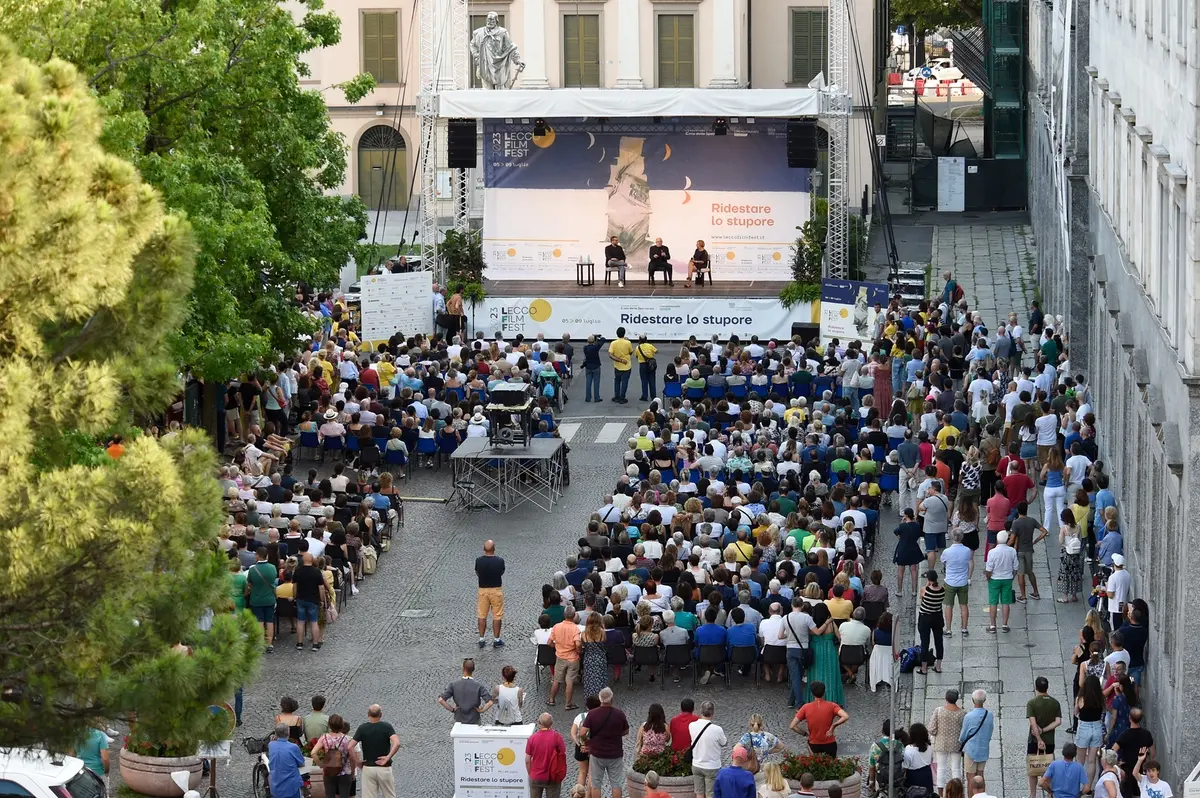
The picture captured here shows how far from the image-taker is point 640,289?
4397 centimetres

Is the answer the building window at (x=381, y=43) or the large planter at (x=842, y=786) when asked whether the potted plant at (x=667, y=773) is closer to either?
the large planter at (x=842, y=786)

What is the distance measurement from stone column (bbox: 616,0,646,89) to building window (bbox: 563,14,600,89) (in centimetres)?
56

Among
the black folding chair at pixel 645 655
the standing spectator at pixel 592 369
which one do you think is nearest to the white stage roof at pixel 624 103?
Result: the standing spectator at pixel 592 369

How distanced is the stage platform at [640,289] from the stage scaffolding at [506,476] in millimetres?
11580

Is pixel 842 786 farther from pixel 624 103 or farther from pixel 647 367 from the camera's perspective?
pixel 624 103

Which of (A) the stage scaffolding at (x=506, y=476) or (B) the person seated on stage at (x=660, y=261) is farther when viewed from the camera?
(B) the person seated on stage at (x=660, y=261)

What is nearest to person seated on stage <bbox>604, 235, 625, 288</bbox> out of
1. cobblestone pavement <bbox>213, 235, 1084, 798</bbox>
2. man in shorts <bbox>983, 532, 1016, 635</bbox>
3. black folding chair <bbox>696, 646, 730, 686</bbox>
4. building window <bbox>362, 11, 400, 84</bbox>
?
cobblestone pavement <bbox>213, 235, 1084, 798</bbox>

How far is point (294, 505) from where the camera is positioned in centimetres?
2744

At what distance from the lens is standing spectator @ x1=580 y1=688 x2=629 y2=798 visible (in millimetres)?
20078

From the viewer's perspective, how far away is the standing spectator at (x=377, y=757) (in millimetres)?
19766

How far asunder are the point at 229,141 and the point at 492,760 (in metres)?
14.6

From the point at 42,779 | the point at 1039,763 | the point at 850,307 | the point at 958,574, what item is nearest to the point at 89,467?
the point at 42,779

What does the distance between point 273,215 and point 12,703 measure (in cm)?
2026

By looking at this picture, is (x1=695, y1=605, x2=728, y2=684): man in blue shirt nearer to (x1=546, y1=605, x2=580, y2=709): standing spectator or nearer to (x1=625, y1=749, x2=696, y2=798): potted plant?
(x1=546, y1=605, x2=580, y2=709): standing spectator
